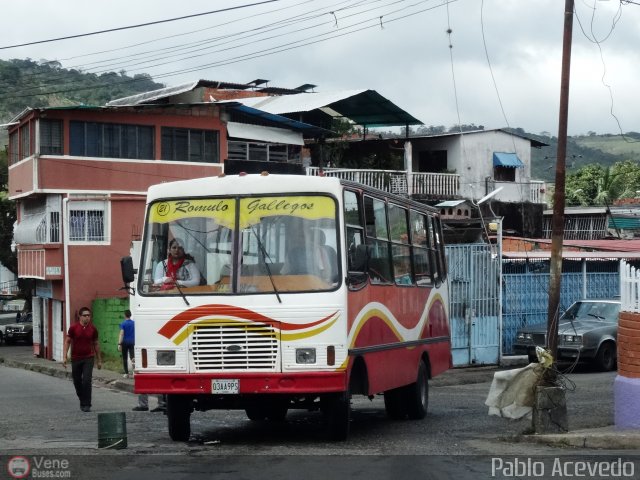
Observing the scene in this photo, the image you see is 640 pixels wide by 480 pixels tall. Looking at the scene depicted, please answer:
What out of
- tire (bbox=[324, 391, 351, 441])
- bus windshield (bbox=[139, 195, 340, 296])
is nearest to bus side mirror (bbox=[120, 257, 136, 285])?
bus windshield (bbox=[139, 195, 340, 296])

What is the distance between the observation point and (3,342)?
53594mm

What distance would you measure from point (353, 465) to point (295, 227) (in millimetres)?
3092

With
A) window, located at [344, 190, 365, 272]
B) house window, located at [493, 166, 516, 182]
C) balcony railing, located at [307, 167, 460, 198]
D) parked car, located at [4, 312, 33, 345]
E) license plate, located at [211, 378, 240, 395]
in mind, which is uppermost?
house window, located at [493, 166, 516, 182]

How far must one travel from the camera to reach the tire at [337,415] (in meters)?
12.6

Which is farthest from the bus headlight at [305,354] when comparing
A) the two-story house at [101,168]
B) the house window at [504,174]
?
the house window at [504,174]

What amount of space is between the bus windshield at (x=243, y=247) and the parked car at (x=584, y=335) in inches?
552

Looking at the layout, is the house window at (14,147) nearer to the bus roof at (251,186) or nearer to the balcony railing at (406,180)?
the balcony railing at (406,180)

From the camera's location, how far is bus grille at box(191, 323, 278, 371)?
1239 centimetres

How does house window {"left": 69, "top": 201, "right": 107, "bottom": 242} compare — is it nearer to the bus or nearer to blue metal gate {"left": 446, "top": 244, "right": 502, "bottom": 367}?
blue metal gate {"left": 446, "top": 244, "right": 502, "bottom": 367}

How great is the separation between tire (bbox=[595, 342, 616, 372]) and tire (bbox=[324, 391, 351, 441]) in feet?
46.8

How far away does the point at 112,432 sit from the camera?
1249 centimetres

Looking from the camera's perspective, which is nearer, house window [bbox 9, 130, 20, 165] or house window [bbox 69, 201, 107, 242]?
house window [bbox 69, 201, 107, 242]

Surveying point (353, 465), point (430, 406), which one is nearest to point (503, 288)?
point (430, 406)

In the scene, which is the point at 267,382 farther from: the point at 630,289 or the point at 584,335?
the point at 584,335
